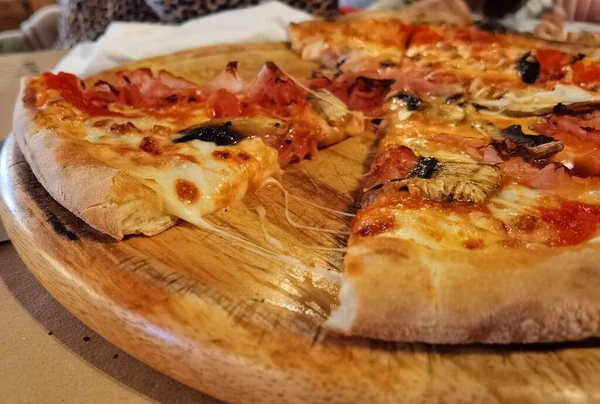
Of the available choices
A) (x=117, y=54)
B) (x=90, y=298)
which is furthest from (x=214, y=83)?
(x=90, y=298)

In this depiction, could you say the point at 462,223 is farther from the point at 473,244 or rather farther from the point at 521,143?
the point at 521,143

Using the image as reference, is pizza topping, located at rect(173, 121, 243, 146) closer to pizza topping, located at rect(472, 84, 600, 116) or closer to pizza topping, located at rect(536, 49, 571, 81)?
pizza topping, located at rect(472, 84, 600, 116)

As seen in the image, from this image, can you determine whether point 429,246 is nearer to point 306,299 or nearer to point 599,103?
point 306,299

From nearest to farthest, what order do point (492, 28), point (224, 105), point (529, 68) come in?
point (224, 105), point (529, 68), point (492, 28)

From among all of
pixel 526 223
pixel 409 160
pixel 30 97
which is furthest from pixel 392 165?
pixel 30 97

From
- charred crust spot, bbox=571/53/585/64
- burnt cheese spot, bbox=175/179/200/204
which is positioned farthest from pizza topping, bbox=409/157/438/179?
charred crust spot, bbox=571/53/585/64

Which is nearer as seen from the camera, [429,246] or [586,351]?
[586,351]
